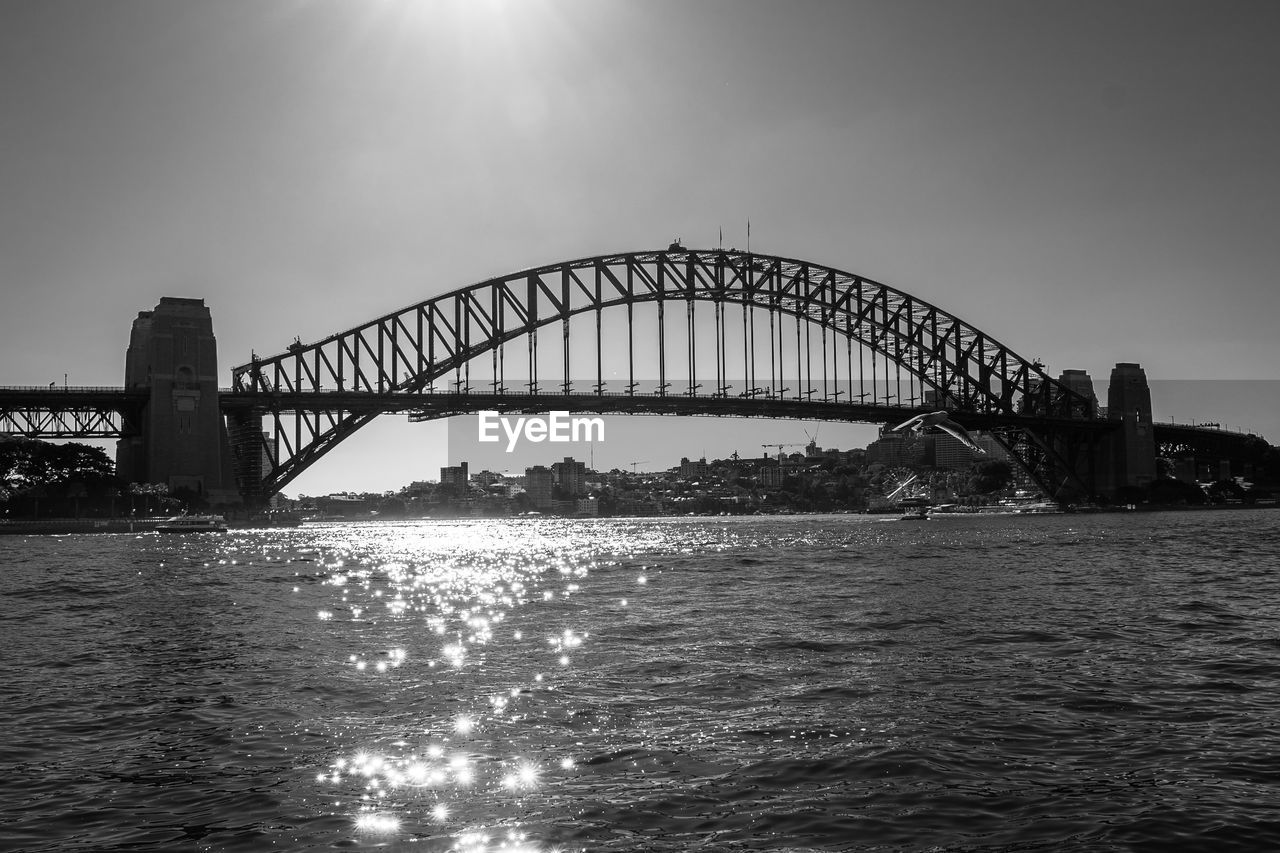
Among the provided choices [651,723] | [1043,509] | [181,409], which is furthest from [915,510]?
[651,723]

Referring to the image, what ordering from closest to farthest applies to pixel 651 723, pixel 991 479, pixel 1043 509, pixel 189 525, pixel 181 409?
pixel 651 723 → pixel 189 525 → pixel 181 409 → pixel 1043 509 → pixel 991 479

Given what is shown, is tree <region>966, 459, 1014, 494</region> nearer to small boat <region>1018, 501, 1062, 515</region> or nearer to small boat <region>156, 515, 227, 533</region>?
small boat <region>1018, 501, 1062, 515</region>

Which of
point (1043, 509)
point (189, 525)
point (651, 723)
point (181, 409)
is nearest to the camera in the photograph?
point (651, 723)

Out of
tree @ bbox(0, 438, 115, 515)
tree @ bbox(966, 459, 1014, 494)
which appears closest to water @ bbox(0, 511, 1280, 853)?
tree @ bbox(0, 438, 115, 515)

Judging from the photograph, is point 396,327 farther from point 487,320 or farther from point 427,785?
point 427,785

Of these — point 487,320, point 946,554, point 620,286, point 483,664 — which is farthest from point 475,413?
point 483,664

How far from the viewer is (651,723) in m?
12.2

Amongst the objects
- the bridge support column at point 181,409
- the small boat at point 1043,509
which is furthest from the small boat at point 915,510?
the bridge support column at point 181,409

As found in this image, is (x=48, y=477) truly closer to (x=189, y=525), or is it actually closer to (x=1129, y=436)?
(x=189, y=525)

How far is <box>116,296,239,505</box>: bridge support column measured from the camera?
88938mm

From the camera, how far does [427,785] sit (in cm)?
984

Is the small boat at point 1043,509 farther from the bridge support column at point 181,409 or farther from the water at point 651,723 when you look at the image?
the water at point 651,723

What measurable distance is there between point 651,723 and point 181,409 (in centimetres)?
8674

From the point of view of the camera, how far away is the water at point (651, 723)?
8688mm
